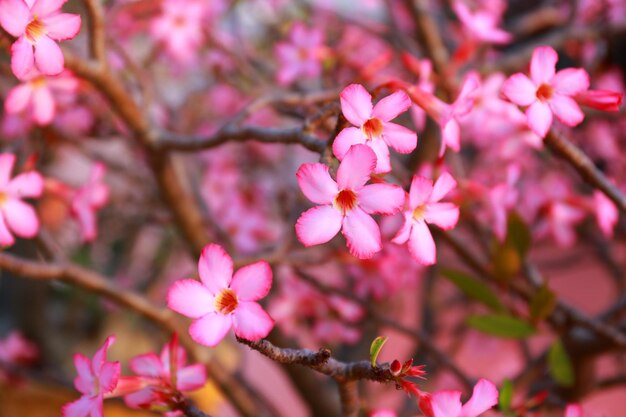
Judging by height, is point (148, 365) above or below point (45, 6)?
below

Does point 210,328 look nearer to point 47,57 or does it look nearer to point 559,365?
point 47,57

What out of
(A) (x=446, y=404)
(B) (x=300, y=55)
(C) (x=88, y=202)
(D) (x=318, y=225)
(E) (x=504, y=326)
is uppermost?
(B) (x=300, y=55)

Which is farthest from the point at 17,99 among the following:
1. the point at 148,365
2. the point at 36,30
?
the point at 148,365

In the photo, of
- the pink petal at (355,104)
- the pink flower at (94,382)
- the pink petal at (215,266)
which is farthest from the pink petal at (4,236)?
the pink petal at (355,104)

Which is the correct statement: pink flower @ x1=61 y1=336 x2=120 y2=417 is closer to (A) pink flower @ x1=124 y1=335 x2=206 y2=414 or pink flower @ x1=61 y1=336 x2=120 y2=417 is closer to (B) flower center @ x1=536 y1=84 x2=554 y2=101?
(A) pink flower @ x1=124 y1=335 x2=206 y2=414

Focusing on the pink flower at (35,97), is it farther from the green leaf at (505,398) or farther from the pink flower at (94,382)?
the green leaf at (505,398)

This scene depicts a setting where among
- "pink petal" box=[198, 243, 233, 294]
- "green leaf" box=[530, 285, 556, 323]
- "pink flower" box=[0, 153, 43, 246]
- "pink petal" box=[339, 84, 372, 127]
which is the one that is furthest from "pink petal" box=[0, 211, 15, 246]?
"green leaf" box=[530, 285, 556, 323]

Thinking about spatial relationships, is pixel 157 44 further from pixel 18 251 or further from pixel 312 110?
pixel 312 110

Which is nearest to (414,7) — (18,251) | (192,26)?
(192,26)
